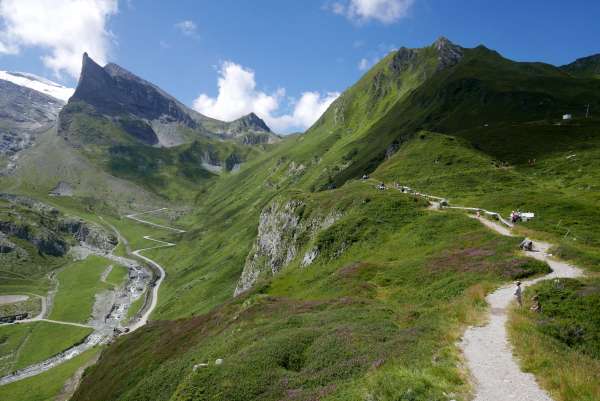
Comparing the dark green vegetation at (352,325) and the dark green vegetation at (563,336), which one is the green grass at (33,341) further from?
the dark green vegetation at (563,336)

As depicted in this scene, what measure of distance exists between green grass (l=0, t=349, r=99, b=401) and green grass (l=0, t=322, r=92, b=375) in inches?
639

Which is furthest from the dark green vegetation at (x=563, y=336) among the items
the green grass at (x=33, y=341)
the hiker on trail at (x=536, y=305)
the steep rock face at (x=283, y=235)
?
the green grass at (x=33, y=341)

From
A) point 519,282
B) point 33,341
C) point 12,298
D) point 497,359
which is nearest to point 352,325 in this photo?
point 497,359

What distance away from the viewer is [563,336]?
1928 cm

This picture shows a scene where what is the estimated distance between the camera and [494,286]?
2770cm

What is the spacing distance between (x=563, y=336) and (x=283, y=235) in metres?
74.9

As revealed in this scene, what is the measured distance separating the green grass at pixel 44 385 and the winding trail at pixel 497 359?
336 ft

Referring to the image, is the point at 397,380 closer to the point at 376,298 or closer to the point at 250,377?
the point at 250,377

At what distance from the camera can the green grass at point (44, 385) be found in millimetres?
93438

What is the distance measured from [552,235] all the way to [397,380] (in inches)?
1386

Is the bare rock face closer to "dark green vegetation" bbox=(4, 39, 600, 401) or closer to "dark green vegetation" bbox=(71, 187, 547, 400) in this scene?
"dark green vegetation" bbox=(4, 39, 600, 401)

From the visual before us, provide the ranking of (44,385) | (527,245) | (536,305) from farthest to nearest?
(44,385), (527,245), (536,305)

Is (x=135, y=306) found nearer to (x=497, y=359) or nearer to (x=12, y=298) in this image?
(x=12, y=298)

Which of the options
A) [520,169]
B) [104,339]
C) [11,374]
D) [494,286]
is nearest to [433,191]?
[520,169]
